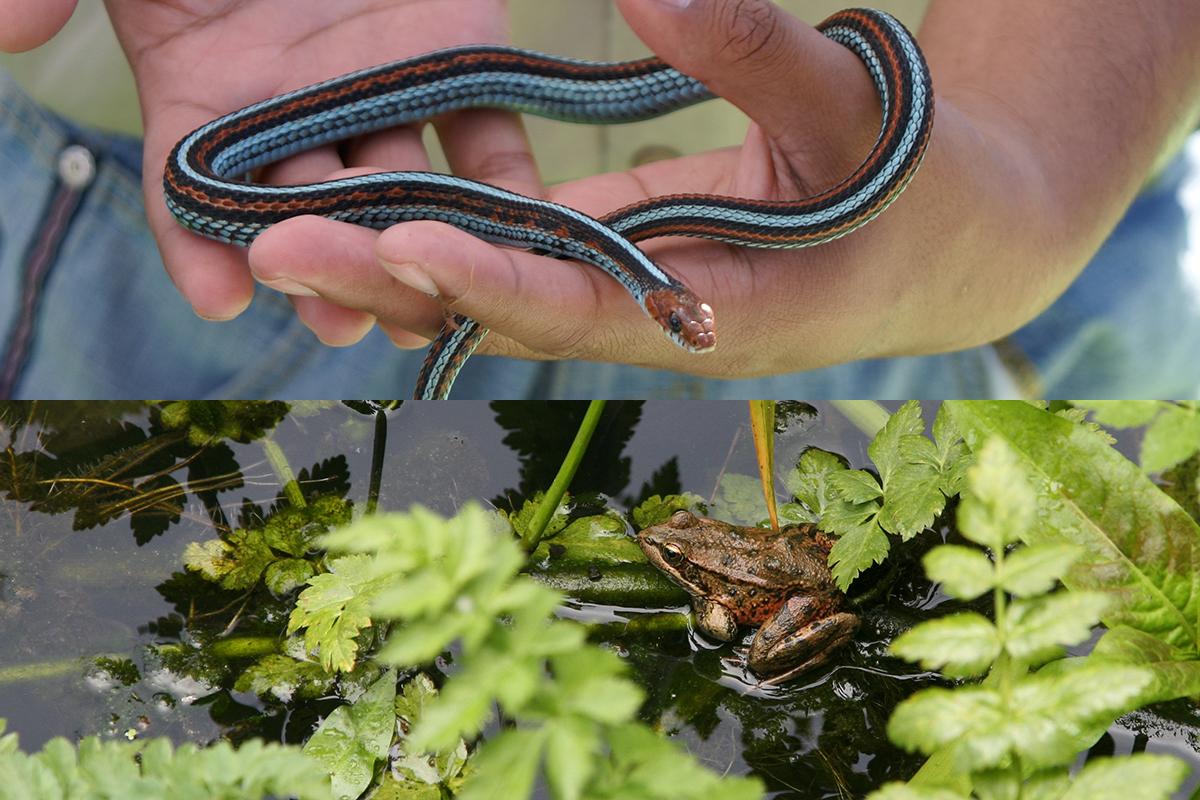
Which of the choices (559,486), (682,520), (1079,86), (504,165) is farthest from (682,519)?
(1079,86)

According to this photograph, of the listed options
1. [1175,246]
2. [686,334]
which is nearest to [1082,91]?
[1175,246]

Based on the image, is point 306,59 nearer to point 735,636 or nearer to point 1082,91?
point 735,636

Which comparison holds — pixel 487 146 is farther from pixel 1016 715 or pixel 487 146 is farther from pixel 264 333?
pixel 1016 715

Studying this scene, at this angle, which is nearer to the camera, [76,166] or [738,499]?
[738,499]

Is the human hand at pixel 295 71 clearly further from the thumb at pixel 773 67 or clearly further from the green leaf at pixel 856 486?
the green leaf at pixel 856 486

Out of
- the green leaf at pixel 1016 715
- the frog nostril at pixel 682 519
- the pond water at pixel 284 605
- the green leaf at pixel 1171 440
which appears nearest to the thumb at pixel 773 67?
the pond water at pixel 284 605

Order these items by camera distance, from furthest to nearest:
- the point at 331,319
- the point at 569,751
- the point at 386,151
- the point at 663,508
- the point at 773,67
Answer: the point at 386,151 < the point at 331,319 < the point at 773,67 < the point at 663,508 < the point at 569,751
